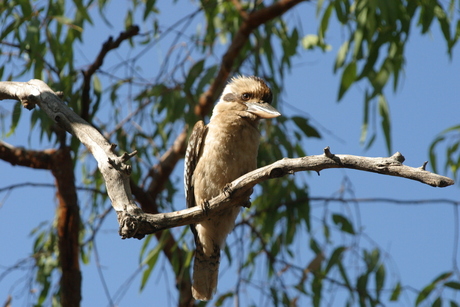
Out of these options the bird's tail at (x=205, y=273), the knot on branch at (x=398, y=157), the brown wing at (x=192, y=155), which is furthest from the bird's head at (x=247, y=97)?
the knot on branch at (x=398, y=157)

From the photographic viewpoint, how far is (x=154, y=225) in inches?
75.2

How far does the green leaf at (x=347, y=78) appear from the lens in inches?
137

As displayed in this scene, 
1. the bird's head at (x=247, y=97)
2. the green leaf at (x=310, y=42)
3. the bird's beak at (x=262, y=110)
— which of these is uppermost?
the green leaf at (x=310, y=42)

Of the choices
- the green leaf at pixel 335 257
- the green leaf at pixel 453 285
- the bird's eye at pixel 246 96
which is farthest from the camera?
the green leaf at pixel 335 257

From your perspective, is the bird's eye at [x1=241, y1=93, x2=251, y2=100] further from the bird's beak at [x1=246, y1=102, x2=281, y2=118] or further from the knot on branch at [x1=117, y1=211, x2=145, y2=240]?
the knot on branch at [x1=117, y1=211, x2=145, y2=240]

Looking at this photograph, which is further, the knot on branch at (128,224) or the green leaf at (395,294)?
the green leaf at (395,294)

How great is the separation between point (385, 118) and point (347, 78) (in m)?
0.36

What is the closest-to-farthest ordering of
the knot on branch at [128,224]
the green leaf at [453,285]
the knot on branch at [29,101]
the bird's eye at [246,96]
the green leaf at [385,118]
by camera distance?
the knot on branch at [128,224]
the knot on branch at [29,101]
the bird's eye at [246,96]
the green leaf at [453,285]
the green leaf at [385,118]

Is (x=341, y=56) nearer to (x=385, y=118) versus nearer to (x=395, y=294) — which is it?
(x=385, y=118)

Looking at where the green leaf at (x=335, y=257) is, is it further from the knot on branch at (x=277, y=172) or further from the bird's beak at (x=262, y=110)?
the knot on branch at (x=277, y=172)

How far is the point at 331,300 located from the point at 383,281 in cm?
45

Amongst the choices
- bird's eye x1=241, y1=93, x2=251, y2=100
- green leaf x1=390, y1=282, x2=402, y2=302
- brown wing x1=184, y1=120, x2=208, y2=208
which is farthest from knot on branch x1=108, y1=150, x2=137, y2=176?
green leaf x1=390, y1=282, x2=402, y2=302

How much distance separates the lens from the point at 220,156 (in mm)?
2838

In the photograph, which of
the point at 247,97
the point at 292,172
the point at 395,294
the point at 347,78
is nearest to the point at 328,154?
the point at 292,172
